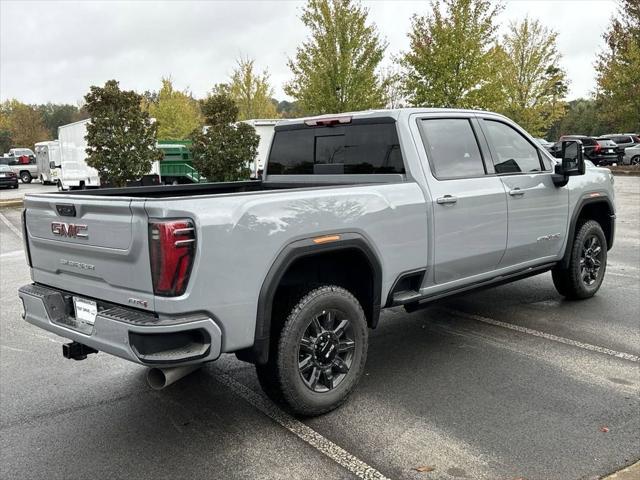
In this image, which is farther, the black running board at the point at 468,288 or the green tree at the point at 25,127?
the green tree at the point at 25,127

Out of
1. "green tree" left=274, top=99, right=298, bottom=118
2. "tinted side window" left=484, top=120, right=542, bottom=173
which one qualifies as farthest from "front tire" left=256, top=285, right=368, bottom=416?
"green tree" left=274, top=99, right=298, bottom=118

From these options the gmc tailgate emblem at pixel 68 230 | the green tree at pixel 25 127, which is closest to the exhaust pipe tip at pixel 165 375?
the gmc tailgate emblem at pixel 68 230

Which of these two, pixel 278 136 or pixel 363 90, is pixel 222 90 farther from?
pixel 278 136

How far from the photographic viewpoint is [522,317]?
5.70m

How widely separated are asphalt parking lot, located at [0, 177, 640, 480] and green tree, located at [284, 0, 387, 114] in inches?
656

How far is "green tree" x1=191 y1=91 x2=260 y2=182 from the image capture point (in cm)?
1856

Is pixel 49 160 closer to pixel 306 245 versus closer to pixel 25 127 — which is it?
pixel 306 245

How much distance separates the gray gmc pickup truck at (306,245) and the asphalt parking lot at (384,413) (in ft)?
1.34

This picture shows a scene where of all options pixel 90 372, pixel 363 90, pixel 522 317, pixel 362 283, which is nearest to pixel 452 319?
pixel 522 317

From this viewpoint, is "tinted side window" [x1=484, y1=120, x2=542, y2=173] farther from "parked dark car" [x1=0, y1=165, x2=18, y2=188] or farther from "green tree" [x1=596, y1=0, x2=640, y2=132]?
"parked dark car" [x1=0, y1=165, x2=18, y2=188]

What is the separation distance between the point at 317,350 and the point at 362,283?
0.60m

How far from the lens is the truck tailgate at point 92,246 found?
3.00 meters

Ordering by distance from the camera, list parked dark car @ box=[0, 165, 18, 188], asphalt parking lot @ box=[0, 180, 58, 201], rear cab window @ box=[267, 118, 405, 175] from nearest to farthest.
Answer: rear cab window @ box=[267, 118, 405, 175]
asphalt parking lot @ box=[0, 180, 58, 201]
parked dark car @ box=[0, 165, 18, 188]

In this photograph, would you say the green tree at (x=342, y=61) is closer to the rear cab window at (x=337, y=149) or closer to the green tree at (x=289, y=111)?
the green tree at (x=289, y=111)
